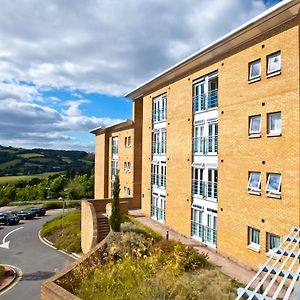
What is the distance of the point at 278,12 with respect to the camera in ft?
38.3

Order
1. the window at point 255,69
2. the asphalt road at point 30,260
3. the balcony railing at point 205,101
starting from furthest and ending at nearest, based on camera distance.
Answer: the asphalt road at point 30,260
the balcony railing at point 205,101
the window at point 255,69

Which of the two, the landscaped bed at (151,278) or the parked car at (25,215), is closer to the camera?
the landscaped bed at (151,278)

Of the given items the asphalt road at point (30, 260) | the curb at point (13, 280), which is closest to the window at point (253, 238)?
the asphalt road at point (30, 260)

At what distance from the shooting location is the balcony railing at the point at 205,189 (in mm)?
16391

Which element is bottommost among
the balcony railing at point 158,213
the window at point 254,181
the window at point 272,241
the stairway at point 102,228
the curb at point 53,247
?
the curb at point 53,247

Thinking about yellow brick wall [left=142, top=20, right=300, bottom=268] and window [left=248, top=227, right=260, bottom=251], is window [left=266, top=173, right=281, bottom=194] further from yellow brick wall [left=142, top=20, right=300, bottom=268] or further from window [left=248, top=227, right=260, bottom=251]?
window [left=248, top=227, right=260, bottom=251]

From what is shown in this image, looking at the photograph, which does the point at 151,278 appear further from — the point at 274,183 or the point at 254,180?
the point at 254,180

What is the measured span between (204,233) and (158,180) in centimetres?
701

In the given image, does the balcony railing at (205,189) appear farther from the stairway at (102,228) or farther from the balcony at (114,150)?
the balcony at (114,150)

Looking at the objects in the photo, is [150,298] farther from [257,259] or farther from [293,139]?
[293,139]

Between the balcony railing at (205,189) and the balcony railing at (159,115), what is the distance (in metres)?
6.00

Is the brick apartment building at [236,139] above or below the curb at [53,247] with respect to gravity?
above

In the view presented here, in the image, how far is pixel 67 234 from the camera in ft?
93.6

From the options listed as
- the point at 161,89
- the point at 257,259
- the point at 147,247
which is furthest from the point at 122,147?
the point at 257,259
